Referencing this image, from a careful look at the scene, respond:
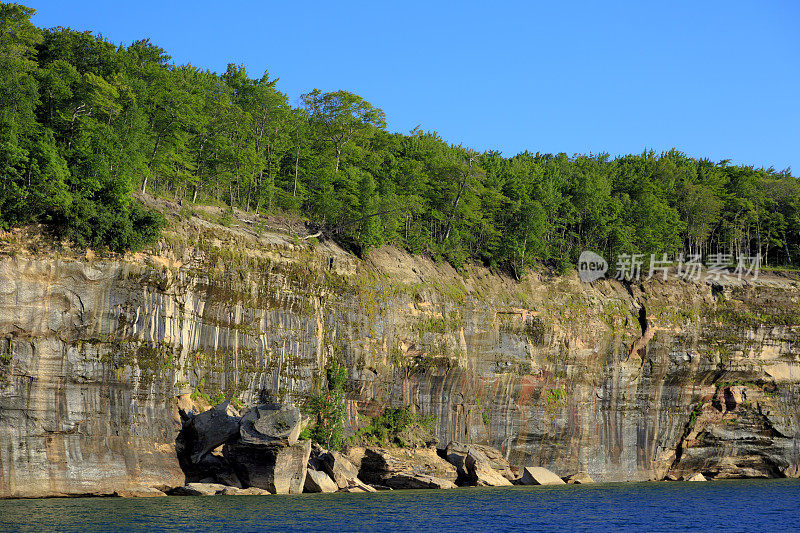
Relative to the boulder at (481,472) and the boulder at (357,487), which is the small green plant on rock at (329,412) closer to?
the boulder at (357,487)

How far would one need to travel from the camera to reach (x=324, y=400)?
46000 millimetres

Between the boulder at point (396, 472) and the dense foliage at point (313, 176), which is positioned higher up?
the dense foliage at point (313, 176)

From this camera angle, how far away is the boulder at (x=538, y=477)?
5225cm

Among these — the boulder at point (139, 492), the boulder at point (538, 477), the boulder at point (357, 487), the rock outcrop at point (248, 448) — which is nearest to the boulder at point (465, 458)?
the boulder at point (538, 477)

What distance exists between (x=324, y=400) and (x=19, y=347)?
707 inches

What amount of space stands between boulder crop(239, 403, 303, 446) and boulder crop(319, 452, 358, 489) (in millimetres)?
5432

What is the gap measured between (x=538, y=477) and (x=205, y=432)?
25.5 metres

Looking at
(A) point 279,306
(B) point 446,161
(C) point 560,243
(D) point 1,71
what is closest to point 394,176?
(B) point 446,161

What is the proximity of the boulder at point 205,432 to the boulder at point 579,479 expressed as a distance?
2850 cm

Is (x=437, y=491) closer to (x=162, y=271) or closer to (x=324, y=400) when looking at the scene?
(x=324, y=400)

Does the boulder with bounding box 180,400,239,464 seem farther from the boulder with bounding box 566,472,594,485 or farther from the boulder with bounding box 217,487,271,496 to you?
the boulder with bounding box 566,472,594,485

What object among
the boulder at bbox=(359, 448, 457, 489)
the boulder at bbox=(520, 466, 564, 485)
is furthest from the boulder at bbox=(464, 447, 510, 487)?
the boulder at bbox=(520, 466, 564, 485)

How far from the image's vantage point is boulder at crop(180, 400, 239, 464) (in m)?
37.3

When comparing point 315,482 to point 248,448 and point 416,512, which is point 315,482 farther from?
point 416,512
